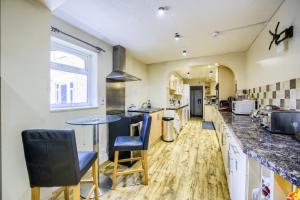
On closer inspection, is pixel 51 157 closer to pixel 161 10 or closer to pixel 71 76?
pixel 71 76

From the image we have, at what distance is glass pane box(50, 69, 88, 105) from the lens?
202cm

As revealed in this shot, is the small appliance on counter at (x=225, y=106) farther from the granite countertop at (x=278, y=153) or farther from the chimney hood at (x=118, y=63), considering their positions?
the granite countertop at (x=278, y=153)

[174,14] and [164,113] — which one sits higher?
[174,14]

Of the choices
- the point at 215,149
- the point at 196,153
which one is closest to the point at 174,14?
the point at 196,153

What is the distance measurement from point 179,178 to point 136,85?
249cm

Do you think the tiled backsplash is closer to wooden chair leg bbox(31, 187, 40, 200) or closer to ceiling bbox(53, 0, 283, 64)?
ceiling bbox(53, 0, 283, 64)

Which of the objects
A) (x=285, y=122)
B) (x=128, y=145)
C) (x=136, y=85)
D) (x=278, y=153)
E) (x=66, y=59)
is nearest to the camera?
(x=278, y=153)

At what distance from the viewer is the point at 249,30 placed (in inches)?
93.3

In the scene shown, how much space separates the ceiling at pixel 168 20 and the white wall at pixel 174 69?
0.53m

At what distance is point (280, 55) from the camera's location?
1734 mm

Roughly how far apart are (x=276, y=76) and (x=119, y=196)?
7.93 ft

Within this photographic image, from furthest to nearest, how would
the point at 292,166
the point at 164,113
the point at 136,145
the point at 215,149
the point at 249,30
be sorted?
1. the point at 164,113
2. the point at 215,149
3. the point at 249,30
4. the point at 136,145
5. the point at 292,166

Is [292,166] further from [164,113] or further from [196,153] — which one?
[164,113]

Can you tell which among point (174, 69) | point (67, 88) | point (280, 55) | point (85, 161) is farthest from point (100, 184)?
point (174, 69)
